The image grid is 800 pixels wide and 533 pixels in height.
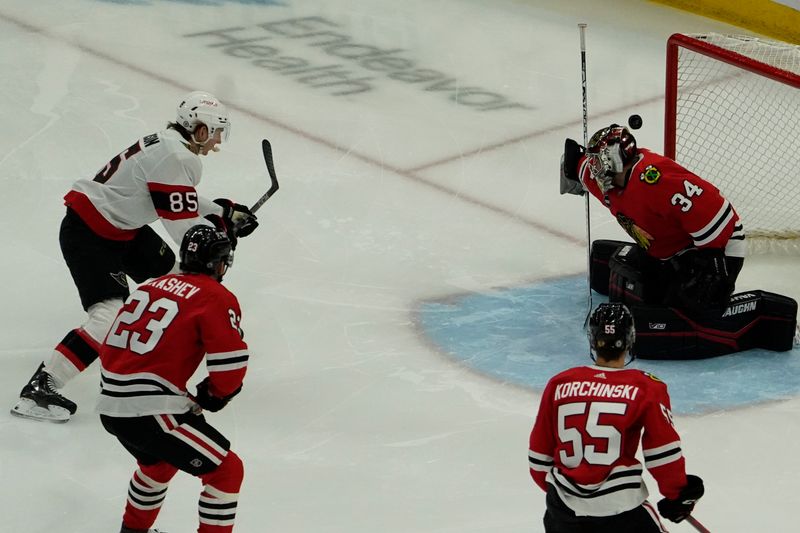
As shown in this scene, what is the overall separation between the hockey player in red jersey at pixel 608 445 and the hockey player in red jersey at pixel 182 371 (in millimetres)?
764

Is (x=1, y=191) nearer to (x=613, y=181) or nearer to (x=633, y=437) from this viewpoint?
(x=613, y=181)

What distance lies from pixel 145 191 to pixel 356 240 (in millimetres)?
1498

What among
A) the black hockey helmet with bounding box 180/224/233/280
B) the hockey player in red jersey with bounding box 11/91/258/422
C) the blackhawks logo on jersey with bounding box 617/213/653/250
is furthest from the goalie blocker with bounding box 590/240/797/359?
the black hockey helmet with bounding box 180/224/233/280

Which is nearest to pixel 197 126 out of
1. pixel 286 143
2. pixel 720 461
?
pixel 720 461

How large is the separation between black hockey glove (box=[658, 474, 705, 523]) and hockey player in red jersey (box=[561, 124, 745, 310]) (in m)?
1.73

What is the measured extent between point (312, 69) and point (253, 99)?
0.58 meters

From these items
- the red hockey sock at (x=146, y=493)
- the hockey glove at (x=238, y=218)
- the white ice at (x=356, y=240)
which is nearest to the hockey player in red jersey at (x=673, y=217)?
the white ice at (x=356, y=240)

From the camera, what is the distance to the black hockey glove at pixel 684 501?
283cm

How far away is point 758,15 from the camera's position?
7.89m

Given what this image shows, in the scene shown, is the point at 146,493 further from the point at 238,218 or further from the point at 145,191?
the point at 238,218

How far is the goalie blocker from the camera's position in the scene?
4590mm

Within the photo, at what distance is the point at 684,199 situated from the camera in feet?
14.6

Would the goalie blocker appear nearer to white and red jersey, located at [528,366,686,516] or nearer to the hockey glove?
the hockey glove

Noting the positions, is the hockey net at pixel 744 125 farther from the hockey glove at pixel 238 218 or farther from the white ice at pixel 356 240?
the hockey glove at pixel 238 218
